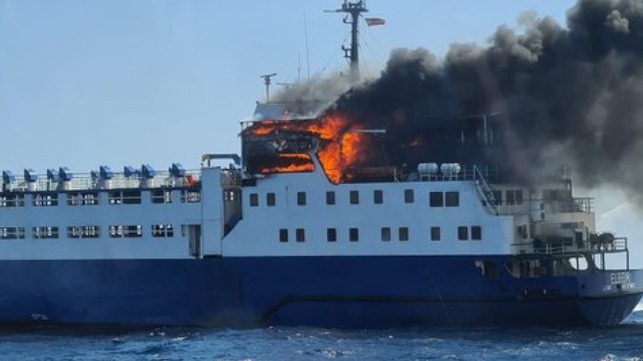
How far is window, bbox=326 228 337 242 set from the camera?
43.5 m

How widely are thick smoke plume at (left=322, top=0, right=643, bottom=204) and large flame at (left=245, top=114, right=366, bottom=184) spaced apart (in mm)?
1055

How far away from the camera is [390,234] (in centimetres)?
4294

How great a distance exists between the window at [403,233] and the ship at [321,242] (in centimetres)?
5

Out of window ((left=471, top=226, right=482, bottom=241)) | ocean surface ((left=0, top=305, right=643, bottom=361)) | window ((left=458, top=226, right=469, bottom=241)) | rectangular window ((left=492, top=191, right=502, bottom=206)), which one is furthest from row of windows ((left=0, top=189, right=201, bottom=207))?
rectangular window ((left=492, top=191, right=502, bottom=206))

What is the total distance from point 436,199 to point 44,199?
1286 cm

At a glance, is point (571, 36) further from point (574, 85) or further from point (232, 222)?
point (232, 222)

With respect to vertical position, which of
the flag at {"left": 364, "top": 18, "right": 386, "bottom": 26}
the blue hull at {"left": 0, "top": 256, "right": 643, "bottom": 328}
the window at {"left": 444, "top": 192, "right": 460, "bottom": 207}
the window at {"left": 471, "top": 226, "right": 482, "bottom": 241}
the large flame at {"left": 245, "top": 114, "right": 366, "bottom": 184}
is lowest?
the blue hull at {"left": 0, "top": 256, "right": 643, "bottom": 328}

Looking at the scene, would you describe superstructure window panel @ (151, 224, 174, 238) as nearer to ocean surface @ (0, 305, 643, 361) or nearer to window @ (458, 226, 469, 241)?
ocean surface @ (0, 305, 643, 361)

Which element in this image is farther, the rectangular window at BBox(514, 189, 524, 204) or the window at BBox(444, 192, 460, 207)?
the rectangular window at BBox(514, 189, 524, 204)

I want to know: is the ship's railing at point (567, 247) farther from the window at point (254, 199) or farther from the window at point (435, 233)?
the window at point (254, 199)

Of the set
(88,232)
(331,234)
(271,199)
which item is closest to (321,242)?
(331,234)

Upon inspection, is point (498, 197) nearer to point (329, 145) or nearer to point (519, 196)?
point (519, 196)

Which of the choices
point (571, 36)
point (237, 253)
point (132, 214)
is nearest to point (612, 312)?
point (571, 36)

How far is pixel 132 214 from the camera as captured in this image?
152ft
